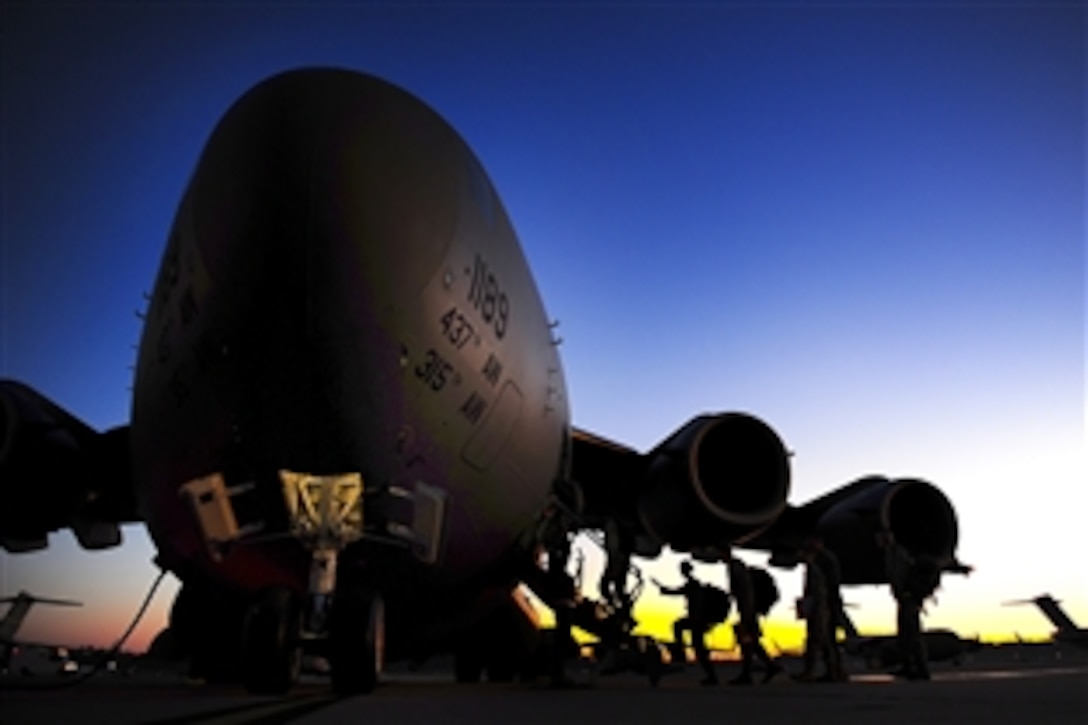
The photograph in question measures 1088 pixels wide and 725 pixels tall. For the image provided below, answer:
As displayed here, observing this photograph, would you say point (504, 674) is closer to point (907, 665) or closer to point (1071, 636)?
point (907, 665)

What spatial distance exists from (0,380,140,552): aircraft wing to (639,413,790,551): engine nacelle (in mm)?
4943

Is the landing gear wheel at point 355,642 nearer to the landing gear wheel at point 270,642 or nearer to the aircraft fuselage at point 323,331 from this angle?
the landing gear wheel at point 270,642

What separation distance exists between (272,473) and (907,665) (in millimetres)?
6591

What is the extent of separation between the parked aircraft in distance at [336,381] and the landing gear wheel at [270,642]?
11 millimetres

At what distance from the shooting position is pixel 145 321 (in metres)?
6.70

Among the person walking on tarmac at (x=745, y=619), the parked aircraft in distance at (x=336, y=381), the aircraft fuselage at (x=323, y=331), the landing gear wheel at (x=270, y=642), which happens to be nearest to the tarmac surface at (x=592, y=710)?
the landing gear wheel at (x=270, y=642)

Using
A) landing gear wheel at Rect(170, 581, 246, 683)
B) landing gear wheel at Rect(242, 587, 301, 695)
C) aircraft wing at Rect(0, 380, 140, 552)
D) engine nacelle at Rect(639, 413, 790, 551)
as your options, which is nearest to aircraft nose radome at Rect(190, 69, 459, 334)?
landing gear wheel at Rect(242, 587, 301, 695)

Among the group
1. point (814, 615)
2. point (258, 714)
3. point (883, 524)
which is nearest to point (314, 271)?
point (258, 714)

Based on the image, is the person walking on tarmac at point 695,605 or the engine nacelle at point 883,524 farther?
the engine nacelle at point 883,524

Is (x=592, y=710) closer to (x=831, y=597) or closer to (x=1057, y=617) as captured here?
(x=831, y=597)

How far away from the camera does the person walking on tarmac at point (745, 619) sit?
847 centimetres

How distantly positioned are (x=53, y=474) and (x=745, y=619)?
6.10 meters

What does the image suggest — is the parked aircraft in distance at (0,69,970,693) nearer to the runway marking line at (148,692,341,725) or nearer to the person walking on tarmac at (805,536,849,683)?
the runway marking line at (148,692,341,725)

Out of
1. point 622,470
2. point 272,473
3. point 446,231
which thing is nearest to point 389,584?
point 272,473
